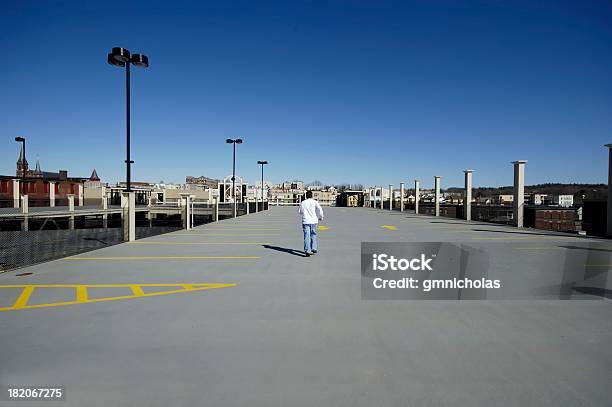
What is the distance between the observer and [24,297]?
5117 mm

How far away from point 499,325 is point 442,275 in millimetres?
2334

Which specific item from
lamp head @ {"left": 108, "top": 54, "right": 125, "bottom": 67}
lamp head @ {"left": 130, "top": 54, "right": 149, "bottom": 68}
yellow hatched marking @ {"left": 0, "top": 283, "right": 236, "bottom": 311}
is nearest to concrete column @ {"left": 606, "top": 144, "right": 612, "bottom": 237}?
yellow hatched marking @ {"left": 0, "top": 283, "right": 236, "bottom": 311}

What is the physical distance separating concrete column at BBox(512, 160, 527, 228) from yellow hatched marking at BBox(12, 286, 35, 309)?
1854cm

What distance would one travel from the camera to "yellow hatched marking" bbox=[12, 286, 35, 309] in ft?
15.6

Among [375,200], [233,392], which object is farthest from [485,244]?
[375,200]

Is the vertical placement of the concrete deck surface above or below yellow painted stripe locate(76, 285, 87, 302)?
above

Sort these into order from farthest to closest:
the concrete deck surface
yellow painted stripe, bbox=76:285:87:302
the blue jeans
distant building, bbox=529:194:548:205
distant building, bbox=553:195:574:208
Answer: distant building, bbox=553:195:574:208
distant building, bbox=529:194:548:205
the blue jeans
yellow painted stripe, bbox=76:285:87:302
the concrete deck surface

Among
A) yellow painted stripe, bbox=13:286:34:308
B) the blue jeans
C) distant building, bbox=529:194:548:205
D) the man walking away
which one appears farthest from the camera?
distant building, bbox=529:194:548:205

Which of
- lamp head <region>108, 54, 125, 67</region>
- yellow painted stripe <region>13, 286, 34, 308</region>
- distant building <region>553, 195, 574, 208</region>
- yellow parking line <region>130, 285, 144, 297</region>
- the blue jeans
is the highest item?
lamp head <region>108, 54, 125, 67</region>

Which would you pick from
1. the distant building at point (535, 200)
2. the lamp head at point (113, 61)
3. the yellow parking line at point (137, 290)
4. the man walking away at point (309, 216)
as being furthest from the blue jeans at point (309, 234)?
the distant building at point (535, 200)

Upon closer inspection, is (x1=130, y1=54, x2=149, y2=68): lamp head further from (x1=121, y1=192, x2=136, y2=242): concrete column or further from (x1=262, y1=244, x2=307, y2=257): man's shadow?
(x1=262, y1=244, x2=307, y2=257): man's shadow

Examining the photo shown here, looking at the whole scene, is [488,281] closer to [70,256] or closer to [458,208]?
[70,256]

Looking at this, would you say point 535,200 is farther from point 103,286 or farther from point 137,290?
point 103,286

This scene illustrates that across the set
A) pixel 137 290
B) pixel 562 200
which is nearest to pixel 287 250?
pixel 137 290
